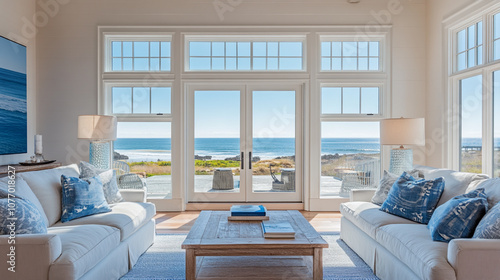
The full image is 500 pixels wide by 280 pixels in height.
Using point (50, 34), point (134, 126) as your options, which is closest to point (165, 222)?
point (134, 126)

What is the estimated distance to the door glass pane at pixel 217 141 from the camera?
5.47 meters

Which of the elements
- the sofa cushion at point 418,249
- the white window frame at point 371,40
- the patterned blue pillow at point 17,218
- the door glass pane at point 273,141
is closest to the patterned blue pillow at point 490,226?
the sofa cushion at point 418,249

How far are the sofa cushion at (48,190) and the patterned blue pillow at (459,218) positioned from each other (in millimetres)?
2966

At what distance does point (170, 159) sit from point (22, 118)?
7.11 ft

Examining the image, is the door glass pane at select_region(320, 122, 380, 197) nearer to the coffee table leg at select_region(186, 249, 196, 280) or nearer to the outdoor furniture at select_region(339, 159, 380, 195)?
the outdoor furniture at select_region(339, 159, 380, 195)

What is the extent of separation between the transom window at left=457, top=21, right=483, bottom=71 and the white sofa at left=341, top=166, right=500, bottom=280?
1763 mm

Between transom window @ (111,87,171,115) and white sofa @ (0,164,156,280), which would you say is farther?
transom window @ (111,87,171,115)

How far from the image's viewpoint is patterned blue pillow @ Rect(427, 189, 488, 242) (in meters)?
2.19

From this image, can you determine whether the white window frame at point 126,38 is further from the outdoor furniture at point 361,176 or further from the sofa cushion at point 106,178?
the outdoor furniture at point 361,176

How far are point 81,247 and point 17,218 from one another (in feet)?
1.37

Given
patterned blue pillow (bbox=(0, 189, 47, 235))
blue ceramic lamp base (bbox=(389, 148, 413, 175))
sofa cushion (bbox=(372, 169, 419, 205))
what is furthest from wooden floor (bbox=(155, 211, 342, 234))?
patterned blue pillow (bbox=(0, 189, 47, 235))

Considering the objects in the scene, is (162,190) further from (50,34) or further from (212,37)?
(50,34)

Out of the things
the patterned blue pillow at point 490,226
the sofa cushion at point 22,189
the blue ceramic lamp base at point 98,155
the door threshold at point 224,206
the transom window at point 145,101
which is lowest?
the door threshold at point 224,206

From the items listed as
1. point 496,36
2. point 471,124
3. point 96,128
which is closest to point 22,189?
point 96,128
